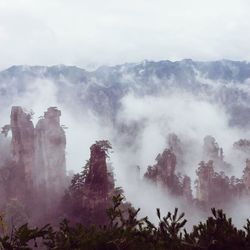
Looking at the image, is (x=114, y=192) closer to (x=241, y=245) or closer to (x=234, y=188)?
(x=234, y=188)

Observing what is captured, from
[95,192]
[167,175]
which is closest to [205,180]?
[167,175]

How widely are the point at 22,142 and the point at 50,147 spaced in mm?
6679

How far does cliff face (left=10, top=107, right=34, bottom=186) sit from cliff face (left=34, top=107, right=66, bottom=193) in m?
2.25

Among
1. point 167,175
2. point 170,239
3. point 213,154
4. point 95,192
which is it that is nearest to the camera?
point 170,239

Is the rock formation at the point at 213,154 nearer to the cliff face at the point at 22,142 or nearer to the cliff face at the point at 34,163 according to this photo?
the cliff face at the point at 34,163

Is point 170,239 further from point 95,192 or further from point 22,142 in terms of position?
point 22,142

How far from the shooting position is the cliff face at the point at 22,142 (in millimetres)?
106938

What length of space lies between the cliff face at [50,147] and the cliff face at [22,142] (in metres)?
2.25

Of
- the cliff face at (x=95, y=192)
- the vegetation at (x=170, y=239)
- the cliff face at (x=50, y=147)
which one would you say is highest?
the cliff face at (x=50, y=147)

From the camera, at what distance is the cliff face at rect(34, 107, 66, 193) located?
109375 mm

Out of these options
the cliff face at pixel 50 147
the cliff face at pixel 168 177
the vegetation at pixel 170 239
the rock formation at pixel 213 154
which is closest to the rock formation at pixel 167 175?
the cliff face at pixel 168 177

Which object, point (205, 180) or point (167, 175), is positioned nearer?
point (205, 180)

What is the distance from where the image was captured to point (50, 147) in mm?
110938

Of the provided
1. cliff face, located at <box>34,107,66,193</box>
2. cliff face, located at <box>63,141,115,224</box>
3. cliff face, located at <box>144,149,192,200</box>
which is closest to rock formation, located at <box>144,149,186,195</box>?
cliff face, located at <box>144,149,192,200</box>
